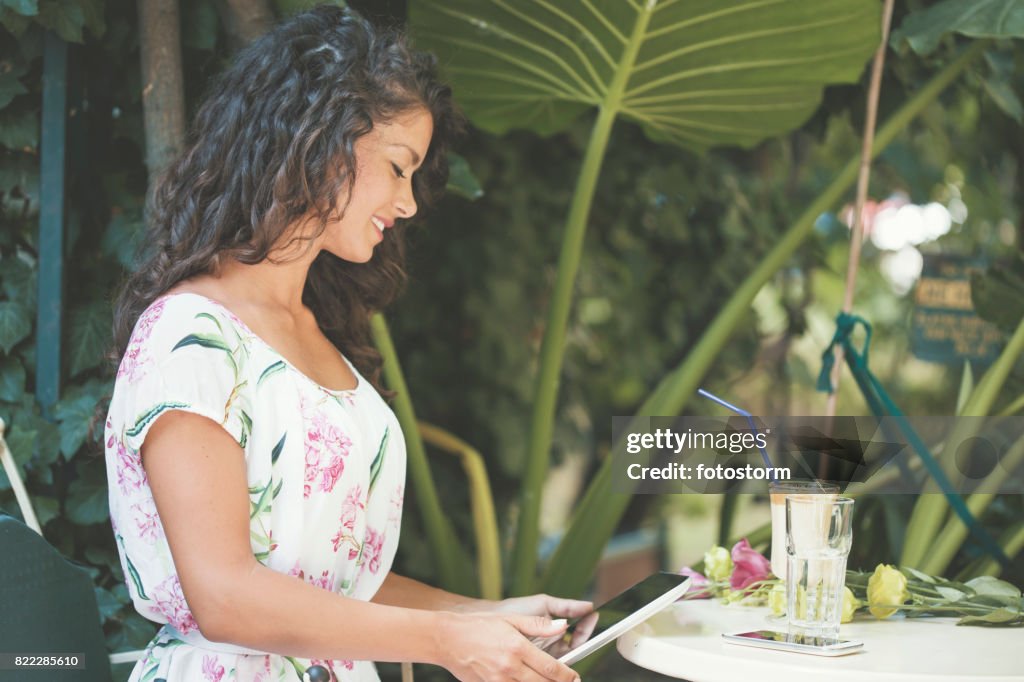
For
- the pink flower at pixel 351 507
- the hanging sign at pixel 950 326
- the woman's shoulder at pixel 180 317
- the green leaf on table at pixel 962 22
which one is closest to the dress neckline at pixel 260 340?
the woman's shoulder at pixel 180 317

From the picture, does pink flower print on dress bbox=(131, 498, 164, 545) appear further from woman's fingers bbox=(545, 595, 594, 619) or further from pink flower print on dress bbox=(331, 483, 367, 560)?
woman's fingers bbox=(545, 595, 594, 619)

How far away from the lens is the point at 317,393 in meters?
1.09

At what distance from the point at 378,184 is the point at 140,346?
12.4 inches

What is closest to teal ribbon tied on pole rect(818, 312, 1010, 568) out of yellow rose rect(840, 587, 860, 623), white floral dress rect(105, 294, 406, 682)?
yellow rose rect(840, 587, 860, 623)

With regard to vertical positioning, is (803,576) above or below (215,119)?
below

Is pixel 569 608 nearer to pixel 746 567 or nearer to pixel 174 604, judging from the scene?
pixel 746 567

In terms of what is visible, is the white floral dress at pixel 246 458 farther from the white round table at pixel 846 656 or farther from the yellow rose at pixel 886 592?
the yellow rose at pixel 886 592

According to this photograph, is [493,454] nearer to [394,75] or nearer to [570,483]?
[394,75]

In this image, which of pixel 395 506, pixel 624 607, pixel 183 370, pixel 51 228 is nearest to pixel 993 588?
pixel 624 607

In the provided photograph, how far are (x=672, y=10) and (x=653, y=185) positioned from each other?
2.75ft

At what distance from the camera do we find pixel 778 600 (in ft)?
3.72

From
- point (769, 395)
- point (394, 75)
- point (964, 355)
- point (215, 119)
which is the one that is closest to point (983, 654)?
point (394, 75)

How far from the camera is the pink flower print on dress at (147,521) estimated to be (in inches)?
40.1

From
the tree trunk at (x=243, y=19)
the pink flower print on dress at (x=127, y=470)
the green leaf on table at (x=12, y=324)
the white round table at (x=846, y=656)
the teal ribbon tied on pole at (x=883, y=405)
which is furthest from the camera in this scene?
the teal ribbon tied on pole at (x=883, y=405)
